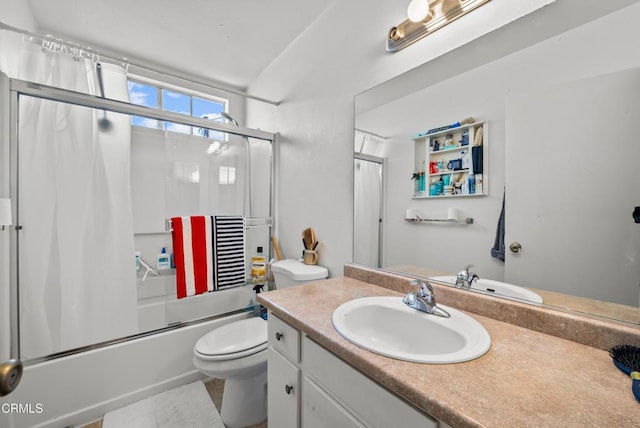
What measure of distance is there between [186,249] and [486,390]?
5.73 ft

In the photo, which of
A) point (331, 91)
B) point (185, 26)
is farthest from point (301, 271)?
point (185, 26)

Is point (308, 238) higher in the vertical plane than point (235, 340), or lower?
higher

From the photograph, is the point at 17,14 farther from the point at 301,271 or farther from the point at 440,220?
the point at 440,220

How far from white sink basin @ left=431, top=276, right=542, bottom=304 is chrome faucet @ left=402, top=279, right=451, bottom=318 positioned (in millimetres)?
189

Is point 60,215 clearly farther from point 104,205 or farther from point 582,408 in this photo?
point 582,408

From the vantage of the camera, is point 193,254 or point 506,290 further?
point 193,254

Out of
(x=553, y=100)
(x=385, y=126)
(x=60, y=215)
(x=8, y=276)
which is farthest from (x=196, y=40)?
(x=553, y=100)

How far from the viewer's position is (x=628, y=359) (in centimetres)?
61

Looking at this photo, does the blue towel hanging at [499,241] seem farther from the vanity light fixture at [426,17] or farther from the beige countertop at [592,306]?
the vanity light fixture at [426,17]

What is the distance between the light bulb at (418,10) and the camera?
105 cm

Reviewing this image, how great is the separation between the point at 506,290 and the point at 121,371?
6.94 feet

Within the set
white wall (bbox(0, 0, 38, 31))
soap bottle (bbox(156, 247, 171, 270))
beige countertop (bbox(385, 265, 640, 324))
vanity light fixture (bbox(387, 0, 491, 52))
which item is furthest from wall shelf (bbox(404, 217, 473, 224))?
white wall (bbox(0, 0, 38, 31))

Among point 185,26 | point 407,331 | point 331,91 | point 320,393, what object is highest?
point 185,26

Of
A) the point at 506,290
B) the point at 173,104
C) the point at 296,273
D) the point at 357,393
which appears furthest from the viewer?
the point at 173,104
